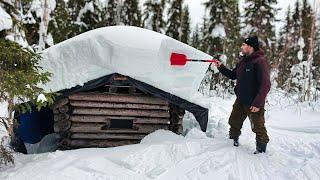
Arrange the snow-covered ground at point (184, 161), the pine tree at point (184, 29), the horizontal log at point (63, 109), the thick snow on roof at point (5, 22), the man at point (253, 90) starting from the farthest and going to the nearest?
the pine tree at point (184, 29) → the horizontal log at point (63, 109) → the man at point (253, 90) → the thick snow on roof at point (5, 22) → the snow-covered ground at point (184, 161)

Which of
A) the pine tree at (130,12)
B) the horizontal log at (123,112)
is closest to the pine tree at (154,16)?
the pine tree at (130,12)

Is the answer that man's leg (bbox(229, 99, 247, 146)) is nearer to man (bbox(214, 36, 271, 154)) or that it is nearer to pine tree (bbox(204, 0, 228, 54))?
man (bbox(214, 36, 271, 154))

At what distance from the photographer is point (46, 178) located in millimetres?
5688

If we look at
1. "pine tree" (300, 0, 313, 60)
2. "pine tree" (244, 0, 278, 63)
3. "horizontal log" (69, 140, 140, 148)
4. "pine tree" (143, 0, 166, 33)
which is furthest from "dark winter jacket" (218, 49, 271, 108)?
"pine tree" (143, 0, 166, 33)

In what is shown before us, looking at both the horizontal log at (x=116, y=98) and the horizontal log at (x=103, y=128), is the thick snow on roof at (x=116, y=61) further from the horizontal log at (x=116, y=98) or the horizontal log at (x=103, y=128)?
the horizontal log at (x=103, y=128)

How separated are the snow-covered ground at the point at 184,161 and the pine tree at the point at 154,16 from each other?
2787 centimetres

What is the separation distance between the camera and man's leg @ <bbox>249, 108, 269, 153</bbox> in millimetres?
6605

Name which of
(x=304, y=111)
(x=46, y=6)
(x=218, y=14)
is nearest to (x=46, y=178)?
(x=304, y=111)

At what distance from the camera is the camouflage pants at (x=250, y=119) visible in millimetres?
6617

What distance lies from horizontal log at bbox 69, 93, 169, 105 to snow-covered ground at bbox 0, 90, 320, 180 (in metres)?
0.75

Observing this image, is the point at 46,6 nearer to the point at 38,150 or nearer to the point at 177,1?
the point at 38,150

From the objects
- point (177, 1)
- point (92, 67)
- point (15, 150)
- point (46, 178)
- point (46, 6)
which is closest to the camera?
point (46, 178)

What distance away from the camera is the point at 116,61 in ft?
24.9

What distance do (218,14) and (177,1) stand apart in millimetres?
8057
